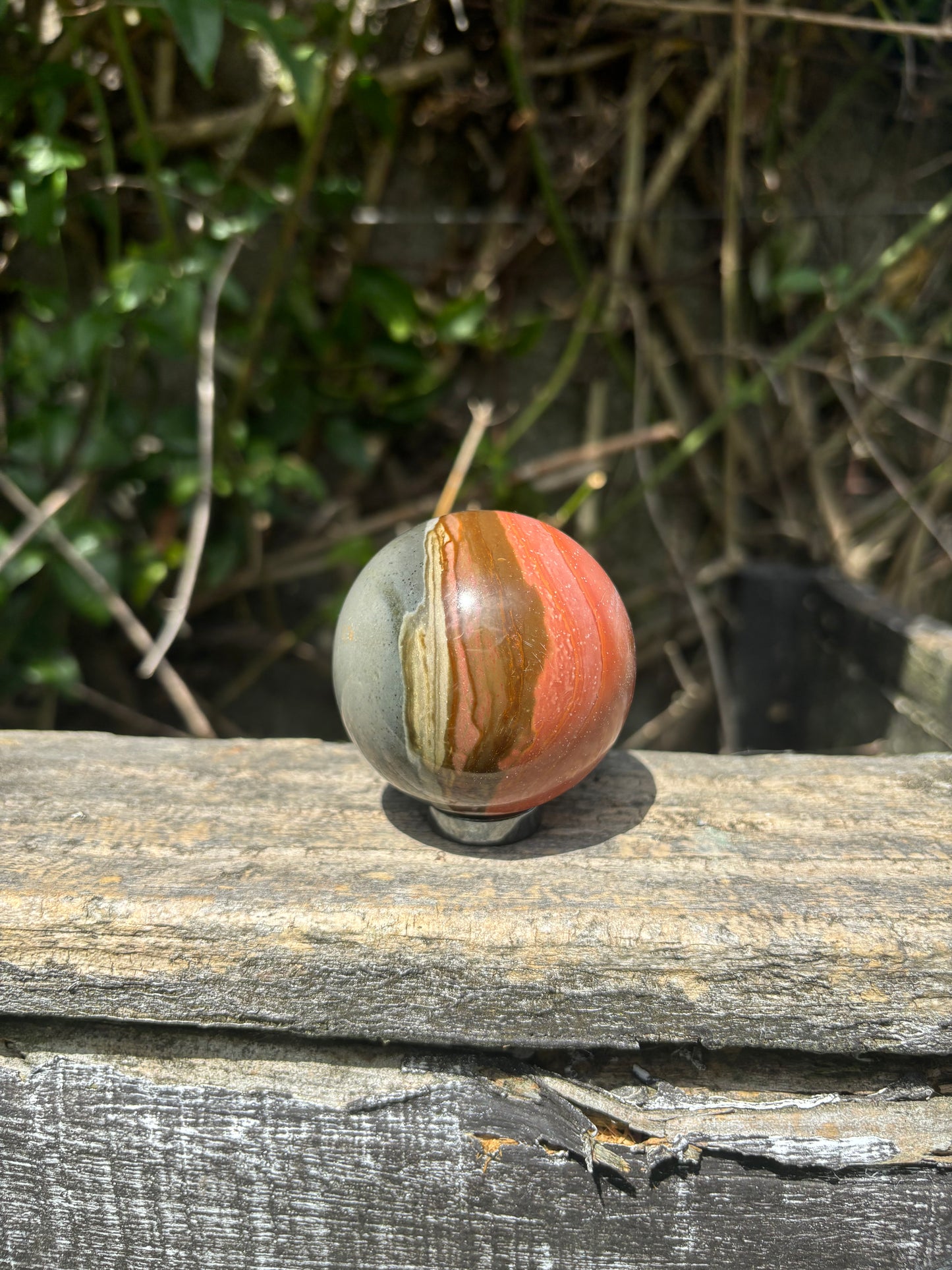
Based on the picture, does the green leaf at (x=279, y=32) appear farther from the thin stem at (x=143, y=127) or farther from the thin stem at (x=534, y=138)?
the thin stem at (x=534, y=138)

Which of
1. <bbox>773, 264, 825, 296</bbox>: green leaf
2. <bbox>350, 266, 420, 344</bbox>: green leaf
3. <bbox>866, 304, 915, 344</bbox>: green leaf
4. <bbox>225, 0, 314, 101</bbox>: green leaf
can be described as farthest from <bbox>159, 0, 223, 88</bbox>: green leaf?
<bbox>866, 304, 915, 344</bbox>: green leaf

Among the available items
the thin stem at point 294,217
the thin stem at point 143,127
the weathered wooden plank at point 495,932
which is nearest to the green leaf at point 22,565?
the thin stem at point 294,217

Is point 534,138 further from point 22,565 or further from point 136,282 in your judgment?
point 22,565

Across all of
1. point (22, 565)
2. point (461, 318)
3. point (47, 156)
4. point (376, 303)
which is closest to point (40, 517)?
point (22, 565)

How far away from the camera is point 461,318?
5.16ft

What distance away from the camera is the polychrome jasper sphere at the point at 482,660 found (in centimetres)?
66

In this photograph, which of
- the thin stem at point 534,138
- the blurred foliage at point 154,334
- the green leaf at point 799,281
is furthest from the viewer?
the green leaf at point 799,281

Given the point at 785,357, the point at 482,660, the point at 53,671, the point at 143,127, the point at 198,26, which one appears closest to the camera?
the point at 482,660

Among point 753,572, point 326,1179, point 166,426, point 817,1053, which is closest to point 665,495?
point 753,572

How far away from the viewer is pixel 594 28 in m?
1.61

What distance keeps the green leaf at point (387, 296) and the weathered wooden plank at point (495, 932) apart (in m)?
1.00

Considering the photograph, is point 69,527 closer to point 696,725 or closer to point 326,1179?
point 326,1179

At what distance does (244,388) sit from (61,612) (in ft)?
1.65

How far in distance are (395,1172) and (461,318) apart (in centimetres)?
133
